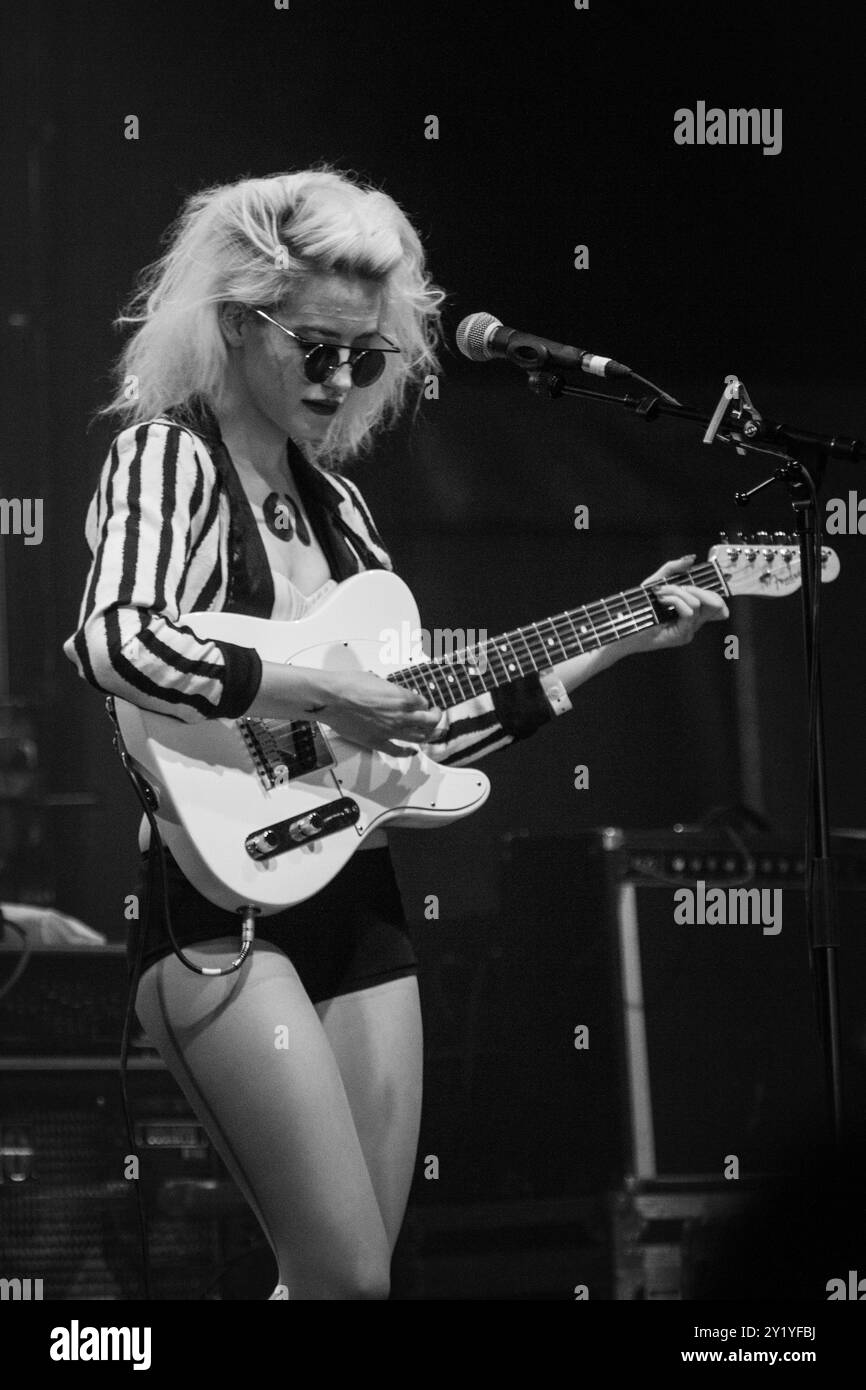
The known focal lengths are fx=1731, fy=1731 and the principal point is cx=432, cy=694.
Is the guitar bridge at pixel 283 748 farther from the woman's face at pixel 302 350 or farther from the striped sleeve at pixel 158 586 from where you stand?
the woman's face at pixel 302 350

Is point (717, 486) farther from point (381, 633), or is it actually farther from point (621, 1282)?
point (621, 1282)

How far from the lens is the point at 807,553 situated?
9.66 ft

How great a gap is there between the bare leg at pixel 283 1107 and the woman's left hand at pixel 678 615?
93cm

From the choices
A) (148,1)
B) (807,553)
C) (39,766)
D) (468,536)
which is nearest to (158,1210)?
(39,766)

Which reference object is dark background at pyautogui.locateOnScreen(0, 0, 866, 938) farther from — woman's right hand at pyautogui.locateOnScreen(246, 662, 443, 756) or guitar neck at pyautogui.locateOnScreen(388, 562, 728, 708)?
woman's right hand at pyautogui.locateOnScreen(246, 662, 443, 756)

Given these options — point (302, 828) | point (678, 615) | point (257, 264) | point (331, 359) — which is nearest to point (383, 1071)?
point (302, 828)

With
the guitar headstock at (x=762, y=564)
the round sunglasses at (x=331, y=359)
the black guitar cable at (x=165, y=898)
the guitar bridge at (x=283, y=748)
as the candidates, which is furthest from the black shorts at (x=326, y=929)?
the guitar headstock at (x=762, y=564)

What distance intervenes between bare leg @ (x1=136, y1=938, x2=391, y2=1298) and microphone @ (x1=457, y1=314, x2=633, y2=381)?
1.07 meters

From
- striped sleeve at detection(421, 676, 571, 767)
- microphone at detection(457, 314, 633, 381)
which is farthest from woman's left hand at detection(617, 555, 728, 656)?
microphone at detection(457, 314, 633, 381)

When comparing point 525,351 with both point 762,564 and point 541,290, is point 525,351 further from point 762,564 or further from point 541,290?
point 541,290

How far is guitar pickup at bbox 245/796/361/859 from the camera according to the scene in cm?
274

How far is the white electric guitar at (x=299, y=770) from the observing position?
2.70 meters

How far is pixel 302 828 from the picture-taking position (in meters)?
2.79
